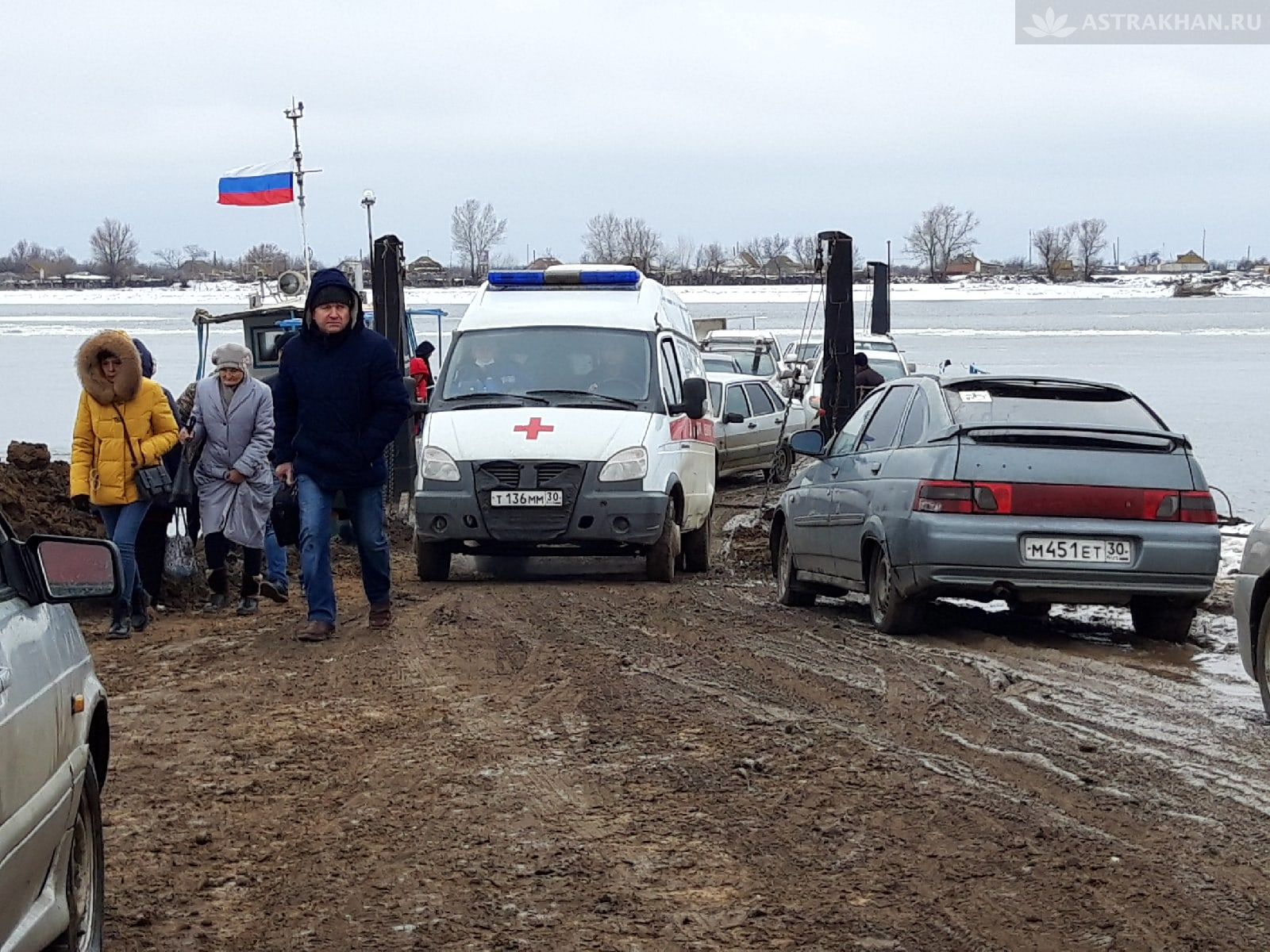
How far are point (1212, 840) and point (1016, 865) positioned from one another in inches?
27.9

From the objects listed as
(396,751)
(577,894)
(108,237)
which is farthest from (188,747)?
(108,237)

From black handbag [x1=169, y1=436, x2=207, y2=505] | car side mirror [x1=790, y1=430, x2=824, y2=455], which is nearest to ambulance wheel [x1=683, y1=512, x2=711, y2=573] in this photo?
car side mirror [x1=790, y1=430, x2=824, y2=455]

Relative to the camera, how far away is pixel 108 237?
130750 mm

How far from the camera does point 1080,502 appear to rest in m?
9.09

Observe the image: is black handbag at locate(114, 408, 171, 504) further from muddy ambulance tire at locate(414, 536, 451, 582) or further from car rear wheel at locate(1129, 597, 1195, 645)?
car rear wheel at locate(1129, 597, 1195, 645)

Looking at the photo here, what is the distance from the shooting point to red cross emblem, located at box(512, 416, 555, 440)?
12.4 m

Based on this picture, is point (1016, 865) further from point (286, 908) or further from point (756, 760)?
point (286, 908)

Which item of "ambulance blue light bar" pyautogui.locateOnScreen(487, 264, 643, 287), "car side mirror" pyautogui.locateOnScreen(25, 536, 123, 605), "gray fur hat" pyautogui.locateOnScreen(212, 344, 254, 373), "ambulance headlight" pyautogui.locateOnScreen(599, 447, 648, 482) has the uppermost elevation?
"ambulance blue light bar" pyautogui.locateOnScreen(487, 264, 643, 287)

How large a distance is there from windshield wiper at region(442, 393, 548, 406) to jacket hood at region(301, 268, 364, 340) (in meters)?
3.33

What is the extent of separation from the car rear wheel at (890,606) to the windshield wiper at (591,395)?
10.9ft

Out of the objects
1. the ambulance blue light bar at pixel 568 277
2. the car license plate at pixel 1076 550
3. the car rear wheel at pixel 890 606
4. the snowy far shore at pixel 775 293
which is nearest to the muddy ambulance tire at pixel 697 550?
the ambulance blue light bar at pixel 568 277

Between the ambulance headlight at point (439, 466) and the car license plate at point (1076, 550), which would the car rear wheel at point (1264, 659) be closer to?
the car license plate at point (1076, 550)

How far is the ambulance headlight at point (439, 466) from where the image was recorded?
1233cm

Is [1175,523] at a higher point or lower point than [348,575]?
higher
